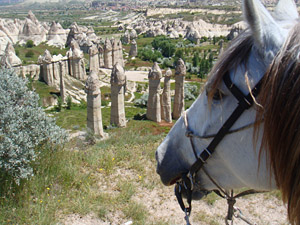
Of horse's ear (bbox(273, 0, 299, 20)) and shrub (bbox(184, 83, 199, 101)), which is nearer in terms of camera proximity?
horse's ear (bbox(273, 0, 299, 20))

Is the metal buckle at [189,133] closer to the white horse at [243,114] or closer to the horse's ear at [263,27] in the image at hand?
the white horse at [243,114]

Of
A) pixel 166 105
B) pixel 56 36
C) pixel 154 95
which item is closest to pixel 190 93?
pixel 166 105

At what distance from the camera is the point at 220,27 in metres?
81.3

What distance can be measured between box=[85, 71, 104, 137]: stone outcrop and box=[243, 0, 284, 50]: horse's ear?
1522 cm

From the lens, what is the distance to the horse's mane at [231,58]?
1.45m

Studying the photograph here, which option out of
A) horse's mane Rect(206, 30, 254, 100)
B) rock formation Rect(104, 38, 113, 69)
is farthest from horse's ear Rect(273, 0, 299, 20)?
rock formation Rect(104, 38, 113, 69)

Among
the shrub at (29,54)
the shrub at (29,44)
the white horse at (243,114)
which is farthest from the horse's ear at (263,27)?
the shrub at (29,44)

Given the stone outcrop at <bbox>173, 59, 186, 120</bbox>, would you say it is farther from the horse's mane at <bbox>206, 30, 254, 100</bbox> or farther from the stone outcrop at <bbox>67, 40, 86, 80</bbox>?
the horse's mane at <bbox>206, 30, 254, 100</bbox>

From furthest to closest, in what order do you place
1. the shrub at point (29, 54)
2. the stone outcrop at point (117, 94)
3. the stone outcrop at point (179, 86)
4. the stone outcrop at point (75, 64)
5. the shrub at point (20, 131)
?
the shrub at point (29, 54), the stone outcrop at point (75, 64), the stone outcrop at point (179, 86), the stone outcrop at point (117, 94), the shrub at point (20, 131)

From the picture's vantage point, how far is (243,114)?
1465 millimetres

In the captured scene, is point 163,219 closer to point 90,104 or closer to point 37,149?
point 37,149

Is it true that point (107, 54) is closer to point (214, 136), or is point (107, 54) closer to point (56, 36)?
point (56, 36)

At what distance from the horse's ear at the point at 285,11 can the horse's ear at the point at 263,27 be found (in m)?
0.28

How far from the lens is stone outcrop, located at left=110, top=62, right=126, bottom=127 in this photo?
18.4m
